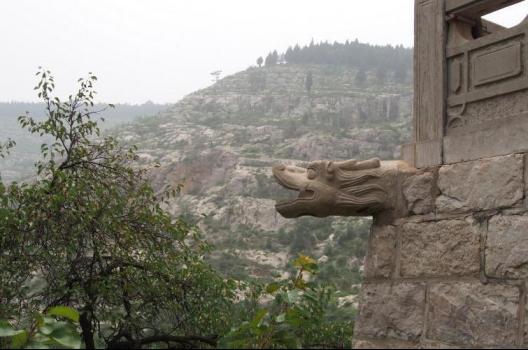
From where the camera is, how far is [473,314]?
10.4ft

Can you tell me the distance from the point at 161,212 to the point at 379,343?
15.0ft

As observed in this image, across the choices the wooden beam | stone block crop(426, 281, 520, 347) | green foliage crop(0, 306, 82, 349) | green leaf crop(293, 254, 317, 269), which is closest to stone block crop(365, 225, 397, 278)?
stone block crop(426, 281, 520, 347)

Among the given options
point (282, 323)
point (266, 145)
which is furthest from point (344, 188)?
point (266, 145)

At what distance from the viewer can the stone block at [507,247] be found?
120 inches

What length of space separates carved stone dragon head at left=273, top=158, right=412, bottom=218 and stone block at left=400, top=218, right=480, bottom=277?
252 millimetres

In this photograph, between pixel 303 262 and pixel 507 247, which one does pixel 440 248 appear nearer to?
pixel 507 247

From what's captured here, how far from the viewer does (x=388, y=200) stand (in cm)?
370

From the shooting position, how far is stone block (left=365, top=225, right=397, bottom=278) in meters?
3.69

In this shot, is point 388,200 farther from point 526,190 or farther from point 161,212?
point 161,212

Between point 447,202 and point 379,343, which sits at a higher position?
point 447,202

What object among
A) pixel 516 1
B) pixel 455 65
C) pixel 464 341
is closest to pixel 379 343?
pixel 464 341

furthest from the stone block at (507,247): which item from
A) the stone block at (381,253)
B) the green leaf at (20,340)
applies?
the green leaf at (20,340)

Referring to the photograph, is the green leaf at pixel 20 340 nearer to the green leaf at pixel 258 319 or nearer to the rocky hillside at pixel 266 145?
the green leaf at pixel 258 319

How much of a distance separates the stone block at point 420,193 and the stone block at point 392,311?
44 centimetres
